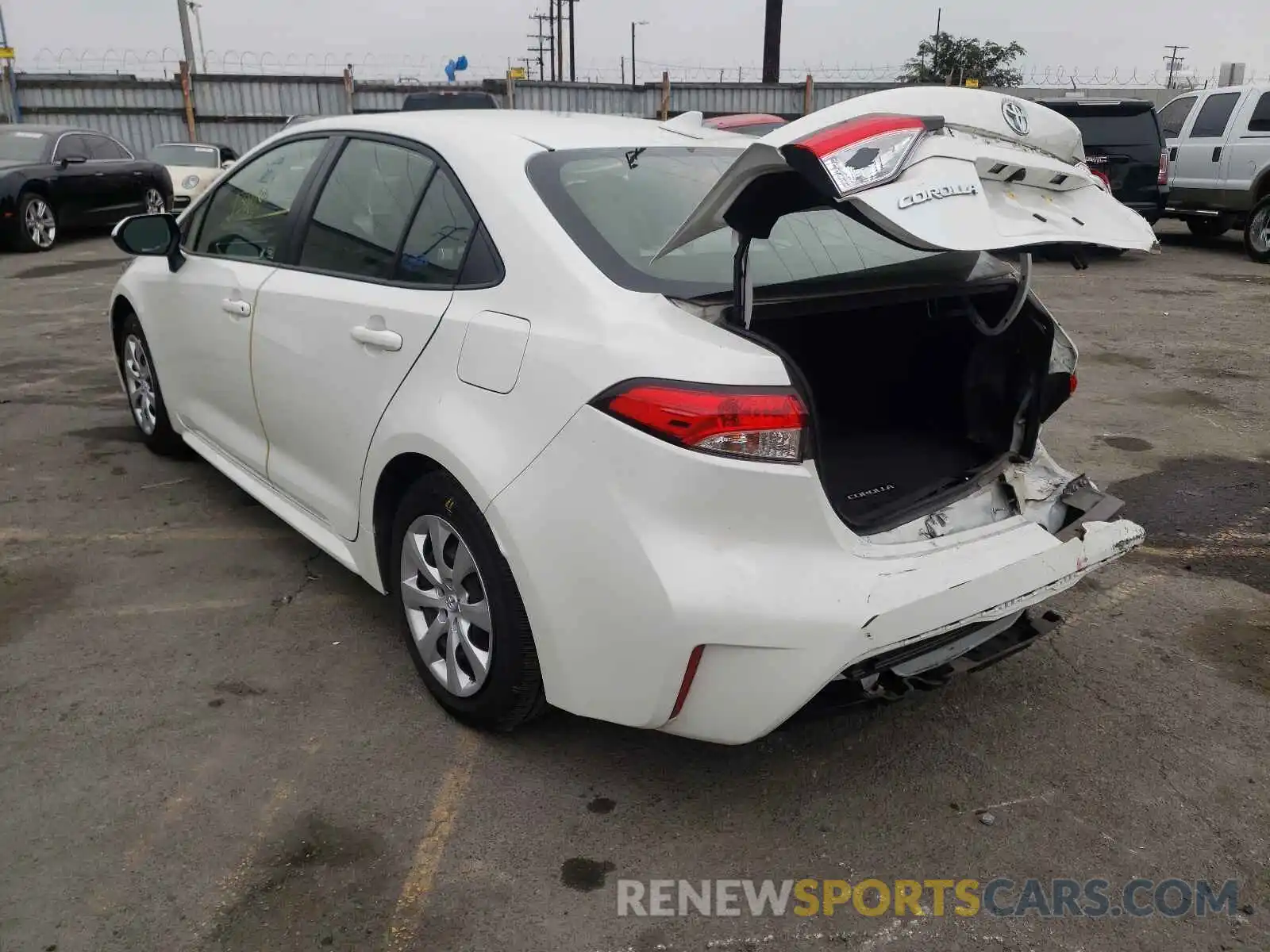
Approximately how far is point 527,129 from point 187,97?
23.3 metres

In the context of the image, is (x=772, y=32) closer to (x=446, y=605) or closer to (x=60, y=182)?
(x=60, y=182)

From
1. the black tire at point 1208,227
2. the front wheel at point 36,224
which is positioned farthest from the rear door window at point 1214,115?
the front wheel at point 36,224

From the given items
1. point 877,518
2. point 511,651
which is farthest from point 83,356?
point 877,518

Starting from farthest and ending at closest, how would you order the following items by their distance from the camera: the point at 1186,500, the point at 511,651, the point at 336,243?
the point at 1186,500, the point at 336,243, the point at 511,651

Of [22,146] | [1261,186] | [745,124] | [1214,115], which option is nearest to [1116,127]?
[1214,115]

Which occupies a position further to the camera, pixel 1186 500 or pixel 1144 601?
pixel 1186 500

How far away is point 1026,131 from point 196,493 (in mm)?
3840

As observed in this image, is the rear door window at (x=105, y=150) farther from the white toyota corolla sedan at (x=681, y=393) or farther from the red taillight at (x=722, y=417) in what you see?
the red taillight at (x=722, y=417)

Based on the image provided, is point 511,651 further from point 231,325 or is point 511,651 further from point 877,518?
point 231,325

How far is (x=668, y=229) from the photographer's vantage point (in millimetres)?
A: 2682

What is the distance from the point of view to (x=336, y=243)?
3.25 m

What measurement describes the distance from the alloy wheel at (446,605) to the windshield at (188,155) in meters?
15.8

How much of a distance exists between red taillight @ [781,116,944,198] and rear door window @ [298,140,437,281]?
4.40ft

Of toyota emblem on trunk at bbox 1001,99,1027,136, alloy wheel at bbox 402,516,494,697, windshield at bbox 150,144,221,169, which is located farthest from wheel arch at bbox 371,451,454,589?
windshield at bbox 150,144,221,169
